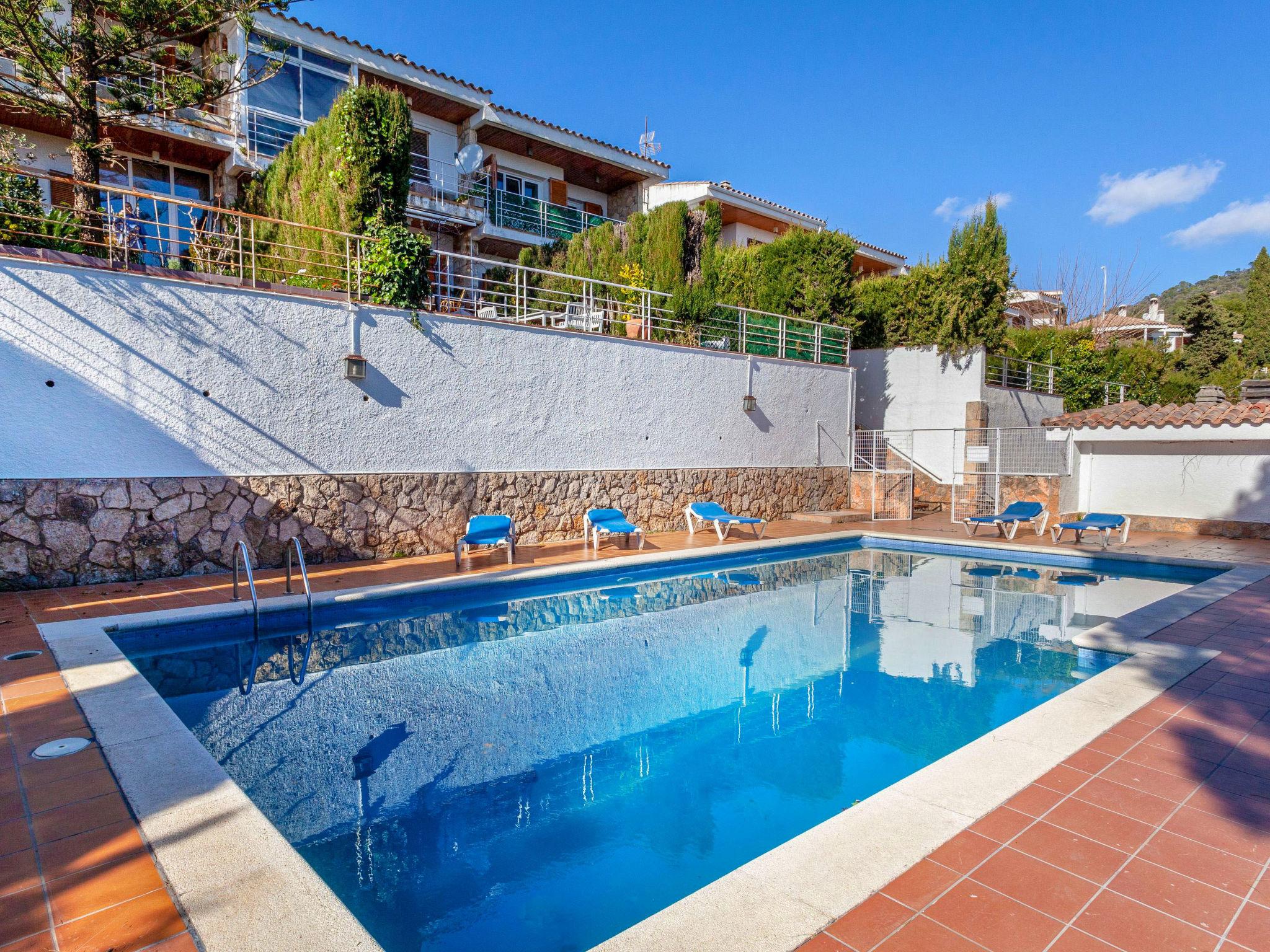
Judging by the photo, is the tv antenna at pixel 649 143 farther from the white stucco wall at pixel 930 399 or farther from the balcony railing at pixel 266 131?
the balcony railing at pixel 266 131

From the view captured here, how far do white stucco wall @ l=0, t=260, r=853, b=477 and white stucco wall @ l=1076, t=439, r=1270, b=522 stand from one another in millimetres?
8359

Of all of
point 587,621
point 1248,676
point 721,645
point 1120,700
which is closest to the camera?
point 1120,700

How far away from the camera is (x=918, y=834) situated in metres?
3.02

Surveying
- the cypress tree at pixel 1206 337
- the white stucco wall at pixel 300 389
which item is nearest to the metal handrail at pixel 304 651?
the white stucco wall at pixel 300 389

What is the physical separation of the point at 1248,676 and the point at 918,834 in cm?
398

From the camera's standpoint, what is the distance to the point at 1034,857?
2.86m

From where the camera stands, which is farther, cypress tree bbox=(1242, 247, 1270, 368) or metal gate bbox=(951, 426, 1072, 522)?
cypress tree bbox=(1242, 247, 1270, 368)

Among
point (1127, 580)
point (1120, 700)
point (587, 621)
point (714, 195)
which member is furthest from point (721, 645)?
point (714, 195)

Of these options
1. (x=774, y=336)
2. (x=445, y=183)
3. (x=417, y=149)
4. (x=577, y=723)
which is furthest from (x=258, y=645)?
(x=417, y=149)

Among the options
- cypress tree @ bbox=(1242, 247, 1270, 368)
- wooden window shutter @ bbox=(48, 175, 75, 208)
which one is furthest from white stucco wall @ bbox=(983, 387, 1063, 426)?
wooden window shutter @ bbox=(48, 175, 75, 208)

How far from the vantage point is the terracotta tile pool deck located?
7.74ft

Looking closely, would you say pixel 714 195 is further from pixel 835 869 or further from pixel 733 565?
pixel 835 869

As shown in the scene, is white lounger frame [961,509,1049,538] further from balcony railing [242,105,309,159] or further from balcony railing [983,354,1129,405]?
balcony railing [242,105,309,159]

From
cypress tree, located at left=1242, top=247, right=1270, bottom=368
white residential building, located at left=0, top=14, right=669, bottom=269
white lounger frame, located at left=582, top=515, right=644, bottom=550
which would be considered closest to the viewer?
white lounger frame, located at left=582, top=515, right=644, bottom=550
